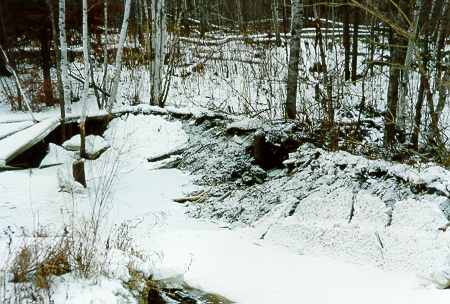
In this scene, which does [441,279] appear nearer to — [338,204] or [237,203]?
[338,204]

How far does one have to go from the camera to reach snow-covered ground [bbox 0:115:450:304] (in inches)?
147

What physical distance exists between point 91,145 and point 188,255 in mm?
5528

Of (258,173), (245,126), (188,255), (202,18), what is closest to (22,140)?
(245,126)

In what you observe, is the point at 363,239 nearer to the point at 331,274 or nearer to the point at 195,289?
the point at 331,274

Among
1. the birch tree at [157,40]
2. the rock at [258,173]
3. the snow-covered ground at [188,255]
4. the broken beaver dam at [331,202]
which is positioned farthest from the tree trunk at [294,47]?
the birch tree at [157,40]

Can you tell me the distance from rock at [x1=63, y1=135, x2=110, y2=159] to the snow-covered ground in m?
1.15

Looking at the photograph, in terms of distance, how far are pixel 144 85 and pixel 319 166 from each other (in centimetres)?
1150

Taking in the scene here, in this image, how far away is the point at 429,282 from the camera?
389 centimetres

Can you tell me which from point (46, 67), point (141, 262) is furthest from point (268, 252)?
point (46, 67)

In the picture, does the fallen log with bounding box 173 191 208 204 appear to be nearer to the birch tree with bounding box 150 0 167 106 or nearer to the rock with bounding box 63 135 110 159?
the rock with bounding box 63 135 110 159

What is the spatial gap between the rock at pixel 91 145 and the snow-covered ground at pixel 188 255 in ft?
3.76

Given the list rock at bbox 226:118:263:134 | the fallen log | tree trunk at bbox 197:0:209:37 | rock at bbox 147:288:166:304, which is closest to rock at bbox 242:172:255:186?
the fallen log

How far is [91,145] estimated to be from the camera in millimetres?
9609

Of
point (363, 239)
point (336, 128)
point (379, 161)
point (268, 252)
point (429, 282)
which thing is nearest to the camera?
point (429, 282)
